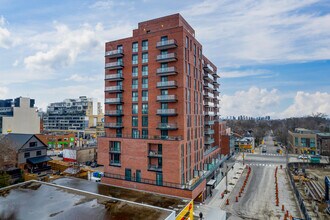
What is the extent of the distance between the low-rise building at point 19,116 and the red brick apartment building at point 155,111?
5709 cm

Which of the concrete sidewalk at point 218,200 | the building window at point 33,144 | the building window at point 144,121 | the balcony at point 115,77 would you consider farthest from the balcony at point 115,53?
the concrete sidewalk at point 218,200

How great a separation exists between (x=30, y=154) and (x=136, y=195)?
3920 centimetres

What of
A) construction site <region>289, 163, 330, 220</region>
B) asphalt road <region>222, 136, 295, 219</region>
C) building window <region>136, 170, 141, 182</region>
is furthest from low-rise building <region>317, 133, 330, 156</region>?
building window <region>136, 170, 141, 182</region>

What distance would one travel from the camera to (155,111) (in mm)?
41188

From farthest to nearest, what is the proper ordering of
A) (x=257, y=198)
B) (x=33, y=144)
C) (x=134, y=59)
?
1. (x=33, y=144)
2. (x=134, y=59)
3. (x=257, y=198)

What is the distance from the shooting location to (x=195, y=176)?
4444cm

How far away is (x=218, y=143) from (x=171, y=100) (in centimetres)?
3525

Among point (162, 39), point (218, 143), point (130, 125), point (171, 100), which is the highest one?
point (162, 39)

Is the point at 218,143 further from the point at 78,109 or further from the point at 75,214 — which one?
the point at 78,109

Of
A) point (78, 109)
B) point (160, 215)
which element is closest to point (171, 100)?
point (160, 215)

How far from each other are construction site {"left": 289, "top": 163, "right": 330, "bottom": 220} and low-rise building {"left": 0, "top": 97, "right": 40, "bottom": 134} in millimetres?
91529

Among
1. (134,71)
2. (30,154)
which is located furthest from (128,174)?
(30,154)

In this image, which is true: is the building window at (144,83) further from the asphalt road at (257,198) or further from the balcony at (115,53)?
the asphalt road at (257,198)

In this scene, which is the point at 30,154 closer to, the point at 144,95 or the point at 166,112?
the point at 144,95
